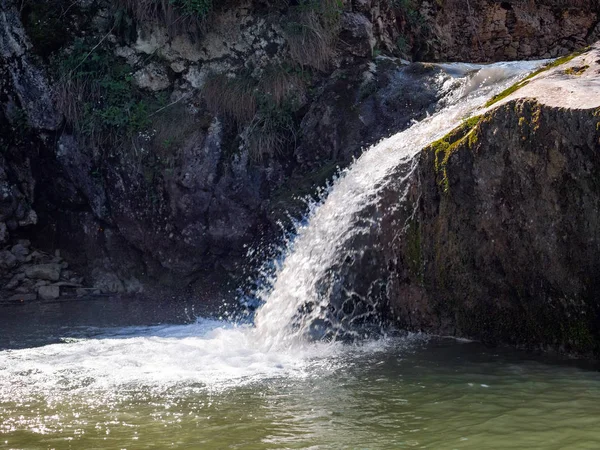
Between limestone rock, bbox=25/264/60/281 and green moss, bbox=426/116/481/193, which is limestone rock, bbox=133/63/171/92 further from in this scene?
green moss, bbox=426/116/481/193

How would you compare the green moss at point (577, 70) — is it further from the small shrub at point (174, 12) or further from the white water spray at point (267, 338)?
the small shrub at point (174, 12)

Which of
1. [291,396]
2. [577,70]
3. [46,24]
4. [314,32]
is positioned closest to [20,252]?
[46,24]

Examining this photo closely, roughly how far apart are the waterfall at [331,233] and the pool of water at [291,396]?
32cm

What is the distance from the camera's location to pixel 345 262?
6840 mm

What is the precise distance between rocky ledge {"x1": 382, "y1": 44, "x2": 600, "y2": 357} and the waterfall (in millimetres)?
361

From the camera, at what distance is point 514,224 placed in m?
5.58

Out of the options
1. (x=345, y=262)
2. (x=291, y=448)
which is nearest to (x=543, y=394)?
(x=291, y=448)

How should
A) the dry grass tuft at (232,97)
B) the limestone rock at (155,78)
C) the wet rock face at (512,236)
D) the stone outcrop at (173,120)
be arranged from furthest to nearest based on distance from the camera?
the limestone rock at (155,78) < the dry grass tuft at (232,97) < the stone outcrop at (173,120) < the wet rock face at (512,236)

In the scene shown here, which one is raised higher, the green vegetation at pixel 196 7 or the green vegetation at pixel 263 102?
the green vegetation at pixel 196 7

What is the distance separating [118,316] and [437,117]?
4.07 metres

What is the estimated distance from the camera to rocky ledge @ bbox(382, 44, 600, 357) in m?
5.16

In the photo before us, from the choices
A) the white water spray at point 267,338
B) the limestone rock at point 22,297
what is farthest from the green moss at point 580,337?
the limestone rock at point 22,297

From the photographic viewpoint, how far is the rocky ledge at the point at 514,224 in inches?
203

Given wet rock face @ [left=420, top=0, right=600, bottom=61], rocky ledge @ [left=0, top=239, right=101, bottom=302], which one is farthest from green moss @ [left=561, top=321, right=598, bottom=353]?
wet rock face @ [left=420, top=0, right=600, bottom=61]
